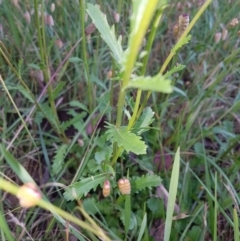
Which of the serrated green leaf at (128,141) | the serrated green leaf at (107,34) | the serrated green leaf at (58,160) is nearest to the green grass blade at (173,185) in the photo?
the serrated green leaf at (128,141)

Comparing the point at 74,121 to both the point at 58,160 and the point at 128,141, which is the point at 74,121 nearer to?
the point at 58,160

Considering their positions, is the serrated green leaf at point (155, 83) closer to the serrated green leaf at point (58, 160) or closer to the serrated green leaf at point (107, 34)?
the serrated green leaf at point (107, 34)

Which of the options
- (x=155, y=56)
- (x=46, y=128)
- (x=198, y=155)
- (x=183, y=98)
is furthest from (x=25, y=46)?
(x=198, y=155)

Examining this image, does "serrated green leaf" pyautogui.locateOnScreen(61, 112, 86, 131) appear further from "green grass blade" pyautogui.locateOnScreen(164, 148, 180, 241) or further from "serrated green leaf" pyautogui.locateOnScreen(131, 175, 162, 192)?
"green grass blade" pyautogui.locateOnScreen(164, 148, 180, 241)

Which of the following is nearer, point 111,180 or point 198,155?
point 111,180

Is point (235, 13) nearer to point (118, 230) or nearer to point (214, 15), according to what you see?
point (214, 15)

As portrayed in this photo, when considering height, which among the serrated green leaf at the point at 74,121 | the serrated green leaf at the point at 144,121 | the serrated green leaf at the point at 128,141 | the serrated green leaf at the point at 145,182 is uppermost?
the serrated green leaf at the point at 128,141

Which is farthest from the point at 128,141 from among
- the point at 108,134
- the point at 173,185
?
the point at 108,134
